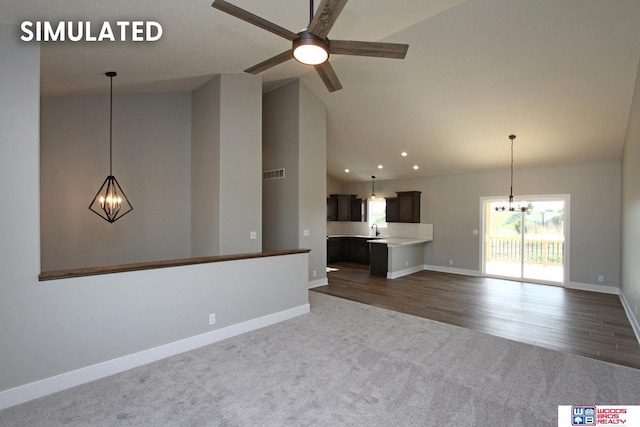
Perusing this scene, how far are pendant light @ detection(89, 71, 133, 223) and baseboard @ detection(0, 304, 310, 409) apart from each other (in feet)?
7.72

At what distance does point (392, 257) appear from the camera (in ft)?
24.5

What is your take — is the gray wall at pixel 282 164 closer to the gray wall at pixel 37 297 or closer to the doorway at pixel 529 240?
the gray wall at pixel 37 297

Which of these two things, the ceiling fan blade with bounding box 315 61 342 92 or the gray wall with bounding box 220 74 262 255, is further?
the gray wall with bounding box 220 74 262 255

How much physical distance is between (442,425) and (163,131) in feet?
17.9

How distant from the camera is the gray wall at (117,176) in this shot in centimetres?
432

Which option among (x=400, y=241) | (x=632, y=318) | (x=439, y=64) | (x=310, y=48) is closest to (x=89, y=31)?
(x=310, y=48)

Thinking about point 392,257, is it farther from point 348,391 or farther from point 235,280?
point 348,391

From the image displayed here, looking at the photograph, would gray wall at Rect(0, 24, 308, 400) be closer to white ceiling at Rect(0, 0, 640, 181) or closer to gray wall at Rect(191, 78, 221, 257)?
white ceiling at Rect(0, 0, 640, 181)

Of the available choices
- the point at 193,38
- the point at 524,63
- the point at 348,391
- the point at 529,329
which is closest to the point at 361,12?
the point at 193,38

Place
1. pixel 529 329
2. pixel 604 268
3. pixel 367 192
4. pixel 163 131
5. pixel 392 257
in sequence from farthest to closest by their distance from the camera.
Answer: pixel 367 192
pixel 392 257
pixel 604 268
pixel 163 131
pixel 529 329

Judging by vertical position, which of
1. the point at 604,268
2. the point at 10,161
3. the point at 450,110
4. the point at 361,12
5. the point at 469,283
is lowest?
the point at 469,283

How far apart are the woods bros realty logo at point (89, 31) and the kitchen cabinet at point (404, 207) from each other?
7137 millimetres

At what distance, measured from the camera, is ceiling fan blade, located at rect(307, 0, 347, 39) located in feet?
6.17

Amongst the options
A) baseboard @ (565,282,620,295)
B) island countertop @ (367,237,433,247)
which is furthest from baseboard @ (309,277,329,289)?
baseboard @ (565,282,620,295)
